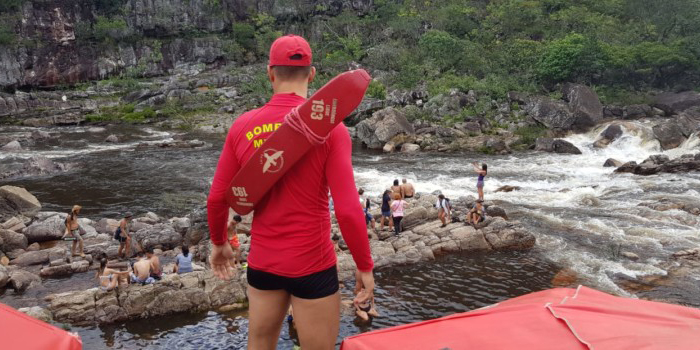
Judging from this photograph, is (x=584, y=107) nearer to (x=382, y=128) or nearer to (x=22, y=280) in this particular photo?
(x=382, y=128)

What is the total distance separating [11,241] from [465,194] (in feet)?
49.0

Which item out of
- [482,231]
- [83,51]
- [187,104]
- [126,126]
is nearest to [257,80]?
[187,104]

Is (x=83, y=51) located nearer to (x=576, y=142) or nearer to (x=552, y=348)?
(x=576, y=142)

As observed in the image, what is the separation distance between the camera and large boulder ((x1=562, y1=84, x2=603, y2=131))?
31797 mm

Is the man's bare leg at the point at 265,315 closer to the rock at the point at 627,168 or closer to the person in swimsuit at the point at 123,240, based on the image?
the person in swimsuit at the point at 123,240

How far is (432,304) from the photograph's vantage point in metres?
9.89

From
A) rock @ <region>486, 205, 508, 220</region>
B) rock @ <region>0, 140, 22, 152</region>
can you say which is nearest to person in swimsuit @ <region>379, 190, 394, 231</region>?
rock @ <region>486, 205, 508, 220</region>

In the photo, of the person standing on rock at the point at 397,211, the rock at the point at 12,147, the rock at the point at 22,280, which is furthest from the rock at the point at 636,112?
the rock at the point at 12,147

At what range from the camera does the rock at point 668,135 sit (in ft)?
87.8

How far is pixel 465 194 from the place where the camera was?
19422mm

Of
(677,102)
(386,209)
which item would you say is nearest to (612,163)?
(677,102)

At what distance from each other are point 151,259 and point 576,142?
2640 centimetres

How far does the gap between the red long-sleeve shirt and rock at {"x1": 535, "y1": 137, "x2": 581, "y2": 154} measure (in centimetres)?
2756

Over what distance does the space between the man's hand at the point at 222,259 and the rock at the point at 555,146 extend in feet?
90.2
